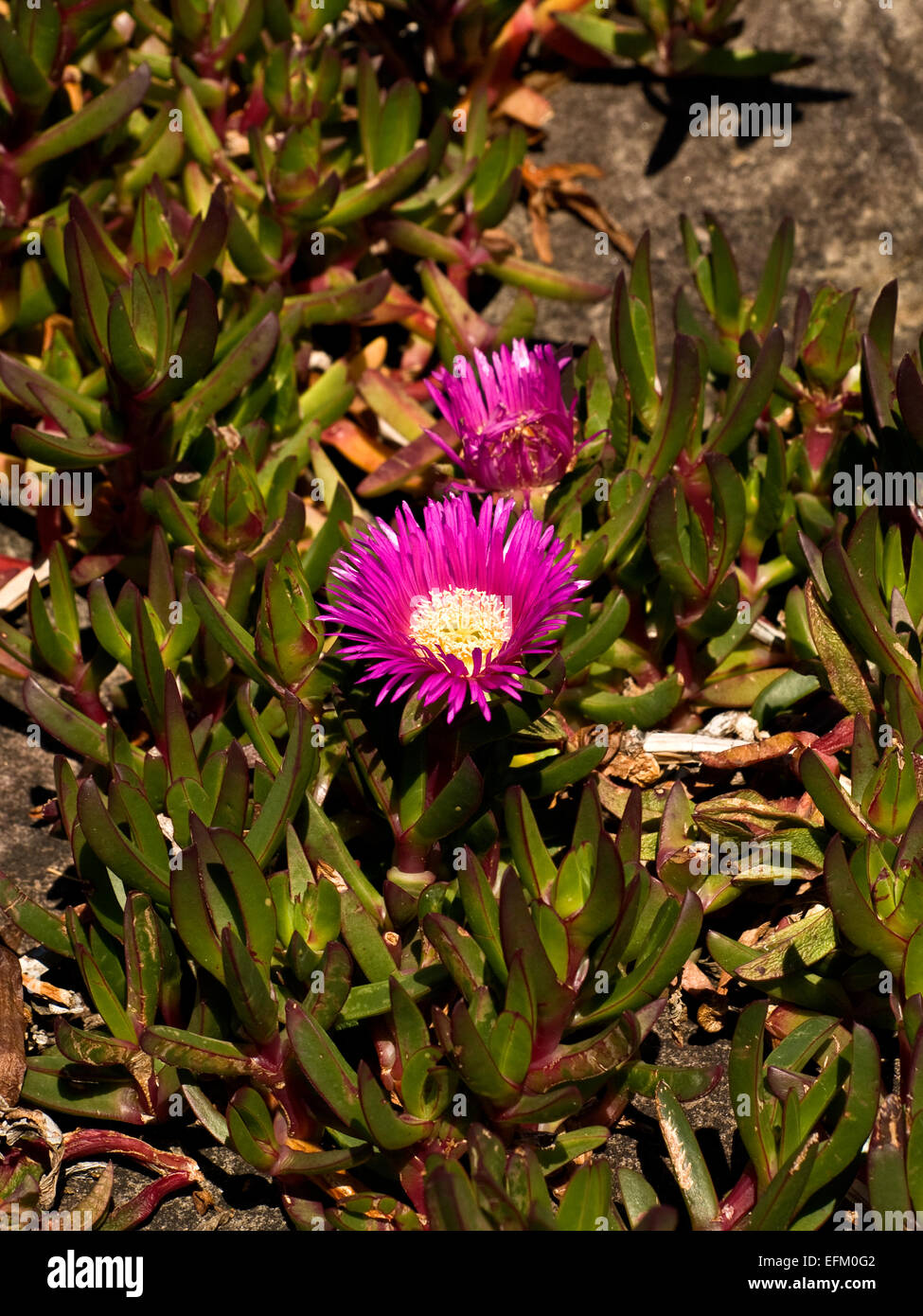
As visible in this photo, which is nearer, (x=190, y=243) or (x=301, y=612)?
(x=301, y=612)

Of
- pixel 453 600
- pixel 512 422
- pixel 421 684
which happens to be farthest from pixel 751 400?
pixel 421 684

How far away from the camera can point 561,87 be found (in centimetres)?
264

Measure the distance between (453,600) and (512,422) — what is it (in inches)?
11.5

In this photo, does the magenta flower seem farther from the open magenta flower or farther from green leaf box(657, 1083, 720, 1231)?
green leaf box(657, 1083, 720, 1231)

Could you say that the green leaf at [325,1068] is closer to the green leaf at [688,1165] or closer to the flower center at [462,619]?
A: the green leaf at [688,1165]

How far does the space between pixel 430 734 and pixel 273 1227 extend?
58 cm

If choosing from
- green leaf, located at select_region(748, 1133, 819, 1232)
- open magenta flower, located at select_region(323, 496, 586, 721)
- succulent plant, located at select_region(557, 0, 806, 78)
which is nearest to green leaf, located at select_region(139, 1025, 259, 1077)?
open magenta flower, located at select_region(323, 496, 586, 721)

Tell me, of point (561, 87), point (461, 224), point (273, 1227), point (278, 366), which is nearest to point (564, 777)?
point (273, 1227)

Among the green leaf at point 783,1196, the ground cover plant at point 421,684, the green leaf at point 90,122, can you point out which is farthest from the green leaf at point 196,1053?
the green leaf at point 90,122

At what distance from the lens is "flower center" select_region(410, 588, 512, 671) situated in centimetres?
160

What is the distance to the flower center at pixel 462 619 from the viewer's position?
1.60 meters

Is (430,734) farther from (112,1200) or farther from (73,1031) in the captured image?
(112,1200)

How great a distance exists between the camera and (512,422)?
178cm

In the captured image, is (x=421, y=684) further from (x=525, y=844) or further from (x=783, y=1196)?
(x=783, y=1196)
